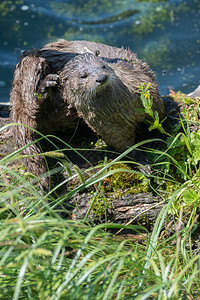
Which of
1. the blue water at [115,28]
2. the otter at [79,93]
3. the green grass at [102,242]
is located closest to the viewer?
the green grass at [102,242]

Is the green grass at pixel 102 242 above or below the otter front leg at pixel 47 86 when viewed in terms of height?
below

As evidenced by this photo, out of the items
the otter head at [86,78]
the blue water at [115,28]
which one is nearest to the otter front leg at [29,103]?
the otter head at [86,78]

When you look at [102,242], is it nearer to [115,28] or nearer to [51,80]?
[51,80]

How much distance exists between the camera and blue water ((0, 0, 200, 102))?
6.28m

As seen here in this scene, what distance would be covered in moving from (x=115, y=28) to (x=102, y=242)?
18.2 feet

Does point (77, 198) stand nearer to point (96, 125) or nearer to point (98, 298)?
Result: point (96, 125)

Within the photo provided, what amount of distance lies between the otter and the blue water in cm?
291

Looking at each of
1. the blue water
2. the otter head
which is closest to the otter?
the otter head

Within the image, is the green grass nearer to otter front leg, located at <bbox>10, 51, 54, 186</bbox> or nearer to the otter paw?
otter front leg, located at <bbox>10, 51, 54, 186</bbox>

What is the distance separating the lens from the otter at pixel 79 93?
2789mm

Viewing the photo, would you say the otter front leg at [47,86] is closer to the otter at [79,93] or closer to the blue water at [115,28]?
the otter at [79,93]

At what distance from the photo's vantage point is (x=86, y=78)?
8.97 feet

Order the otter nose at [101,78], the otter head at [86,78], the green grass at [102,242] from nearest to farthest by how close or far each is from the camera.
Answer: the green grass at [102,242] → the otter nose at [101,78] → the otter head at [86,78]

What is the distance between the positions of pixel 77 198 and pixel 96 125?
1.91ft
